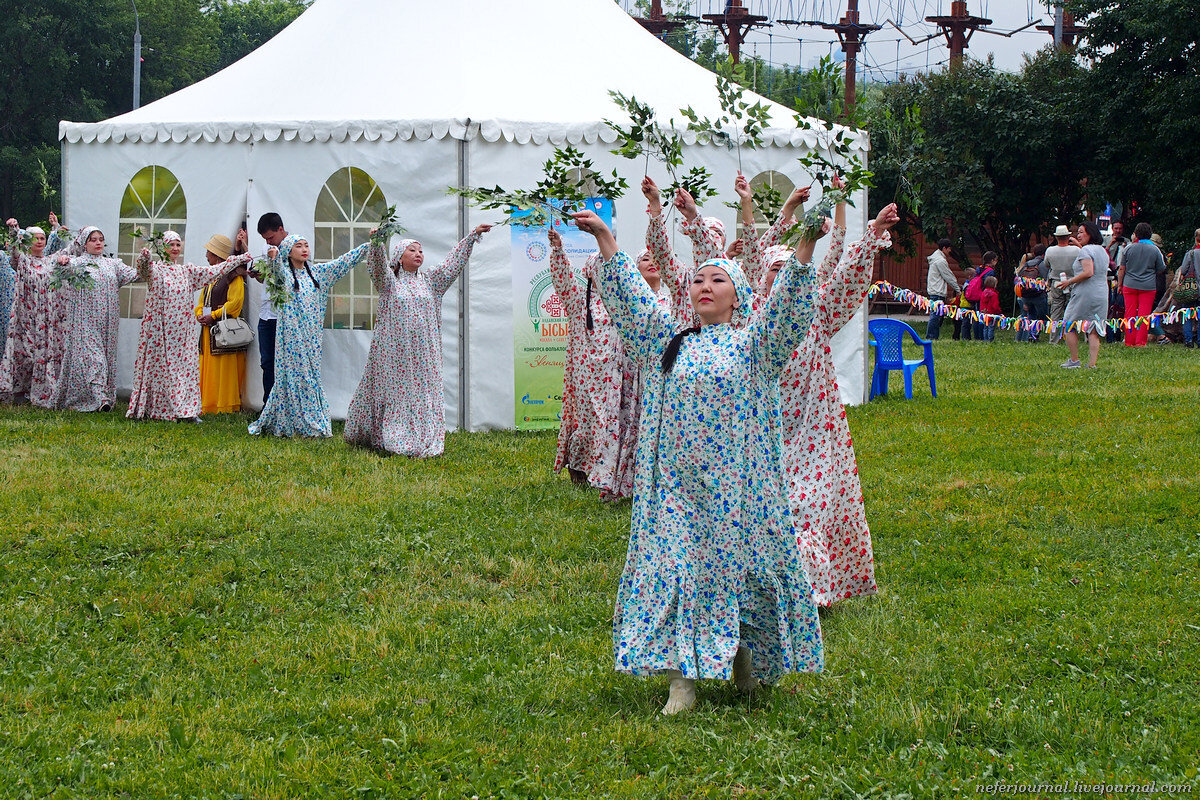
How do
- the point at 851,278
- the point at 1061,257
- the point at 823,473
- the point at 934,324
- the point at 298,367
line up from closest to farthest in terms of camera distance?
1. the point at 851,278
2. the point at 823,473
3. the point at 298,367
4. the point at 1061,257
5. the point at 934,324

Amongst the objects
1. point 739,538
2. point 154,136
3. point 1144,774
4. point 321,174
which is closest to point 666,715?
point 739,538

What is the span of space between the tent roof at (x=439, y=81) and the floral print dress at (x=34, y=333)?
54.6 inches

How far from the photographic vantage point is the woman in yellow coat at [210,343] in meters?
11.5

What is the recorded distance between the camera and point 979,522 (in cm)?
729

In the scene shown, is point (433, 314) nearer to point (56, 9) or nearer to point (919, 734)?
point (919, 734)

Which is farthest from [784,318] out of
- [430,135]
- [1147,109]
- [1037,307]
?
[1147,109]

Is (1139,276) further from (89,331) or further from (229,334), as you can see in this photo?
(89,331)

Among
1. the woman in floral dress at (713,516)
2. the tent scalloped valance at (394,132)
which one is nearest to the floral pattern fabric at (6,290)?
the tent scalloped valance at (394,132)

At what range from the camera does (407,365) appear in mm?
9734

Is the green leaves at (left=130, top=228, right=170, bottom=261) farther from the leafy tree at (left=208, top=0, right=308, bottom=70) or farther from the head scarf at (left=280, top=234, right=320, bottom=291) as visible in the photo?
the leafy tree at (left=208, top=0, right=308, bottom=70)

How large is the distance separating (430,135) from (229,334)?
2545 millimetres

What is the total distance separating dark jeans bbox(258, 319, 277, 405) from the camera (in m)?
11.3

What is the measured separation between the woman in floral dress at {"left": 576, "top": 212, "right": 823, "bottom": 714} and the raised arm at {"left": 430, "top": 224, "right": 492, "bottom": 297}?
18.0 feet

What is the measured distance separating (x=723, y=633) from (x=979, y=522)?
11.5 ft
